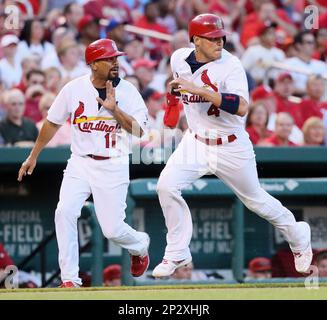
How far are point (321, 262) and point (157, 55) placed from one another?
202 inches

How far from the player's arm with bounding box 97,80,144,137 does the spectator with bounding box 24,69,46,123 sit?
3606 mm

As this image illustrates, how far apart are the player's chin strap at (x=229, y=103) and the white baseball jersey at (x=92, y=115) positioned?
82 centimetres

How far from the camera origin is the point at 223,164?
941cm

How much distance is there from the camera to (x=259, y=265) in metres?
11.9

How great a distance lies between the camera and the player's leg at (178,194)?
30.8 feet

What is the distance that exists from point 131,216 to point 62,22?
429 cm

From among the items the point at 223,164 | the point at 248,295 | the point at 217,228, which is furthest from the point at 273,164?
the point at 248,295

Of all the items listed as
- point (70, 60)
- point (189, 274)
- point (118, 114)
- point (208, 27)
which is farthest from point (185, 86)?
point (70, 60)

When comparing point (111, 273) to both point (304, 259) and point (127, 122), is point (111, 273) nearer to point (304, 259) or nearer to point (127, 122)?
point (304, 259)

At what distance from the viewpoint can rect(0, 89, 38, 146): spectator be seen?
12.3 m

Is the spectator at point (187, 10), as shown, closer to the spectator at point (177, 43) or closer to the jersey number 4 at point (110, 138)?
the spectator at point (177, 43)

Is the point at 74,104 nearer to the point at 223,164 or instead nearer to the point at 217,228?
the point at 223,164
